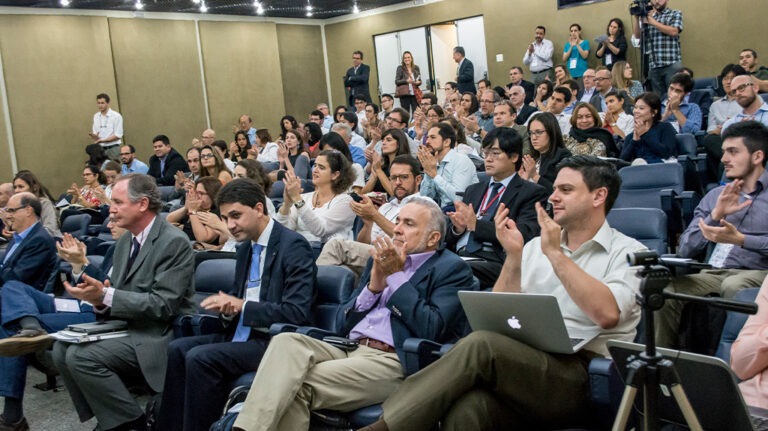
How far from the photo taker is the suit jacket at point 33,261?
4.59 meters

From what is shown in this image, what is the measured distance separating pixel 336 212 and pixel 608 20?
27.1ft

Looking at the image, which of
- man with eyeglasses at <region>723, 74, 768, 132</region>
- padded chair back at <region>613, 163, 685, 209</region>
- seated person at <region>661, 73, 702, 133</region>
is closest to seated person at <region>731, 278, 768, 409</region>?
padded chair back at <region>613, 163, 685, 209</region>

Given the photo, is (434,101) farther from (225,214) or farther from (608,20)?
(225,214)

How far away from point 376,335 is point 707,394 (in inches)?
54.2

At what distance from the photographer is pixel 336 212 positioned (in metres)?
4.69

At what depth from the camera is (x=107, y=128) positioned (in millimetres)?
11672

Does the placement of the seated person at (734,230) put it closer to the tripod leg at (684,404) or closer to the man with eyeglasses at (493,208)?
the man with eyeglasses at (493,208)

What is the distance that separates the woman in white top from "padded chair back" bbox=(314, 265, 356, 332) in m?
1.18

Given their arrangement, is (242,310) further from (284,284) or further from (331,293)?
(331,293)

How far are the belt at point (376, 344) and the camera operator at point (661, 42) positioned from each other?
276 inches

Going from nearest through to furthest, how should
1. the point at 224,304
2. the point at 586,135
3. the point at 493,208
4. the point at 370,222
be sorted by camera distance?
the point at 224,304, the point at 493,208, the point at 370,222, the point at 586,135

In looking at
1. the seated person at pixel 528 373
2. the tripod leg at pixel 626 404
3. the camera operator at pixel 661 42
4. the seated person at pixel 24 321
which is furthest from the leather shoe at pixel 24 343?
the camera operator at pixel 661 42

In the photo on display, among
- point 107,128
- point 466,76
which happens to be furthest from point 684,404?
point 107,128

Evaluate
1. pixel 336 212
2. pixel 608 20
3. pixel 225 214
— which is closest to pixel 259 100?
pixel 608 20
